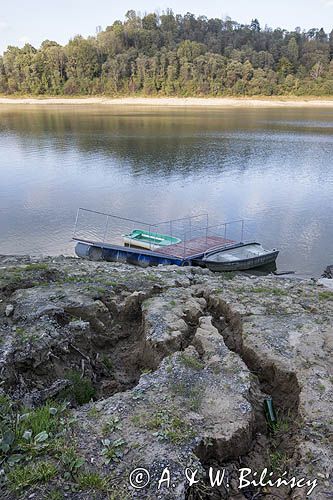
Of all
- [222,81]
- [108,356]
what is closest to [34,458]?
[108,356]

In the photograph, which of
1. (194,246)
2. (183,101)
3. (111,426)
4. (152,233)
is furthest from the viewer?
(183,101)

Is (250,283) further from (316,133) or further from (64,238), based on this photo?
(316,133)

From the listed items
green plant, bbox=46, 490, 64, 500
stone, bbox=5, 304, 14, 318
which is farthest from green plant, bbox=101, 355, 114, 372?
green plant, bbox=46, 490, 64, 500

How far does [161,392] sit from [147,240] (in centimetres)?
1999

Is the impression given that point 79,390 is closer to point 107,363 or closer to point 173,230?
point 107,363

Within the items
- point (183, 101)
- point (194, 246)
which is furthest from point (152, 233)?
point (183, 101)

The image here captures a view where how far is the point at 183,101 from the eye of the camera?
145625 millimetres

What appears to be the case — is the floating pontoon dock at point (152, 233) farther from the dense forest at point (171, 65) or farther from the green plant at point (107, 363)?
the dense forest at point (171, 65)

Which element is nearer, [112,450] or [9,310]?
[112,450]

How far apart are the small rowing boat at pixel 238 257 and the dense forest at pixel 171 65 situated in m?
130

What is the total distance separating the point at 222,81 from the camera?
147000 millimetres

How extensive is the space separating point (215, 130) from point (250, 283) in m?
65.9

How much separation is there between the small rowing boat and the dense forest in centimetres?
12991

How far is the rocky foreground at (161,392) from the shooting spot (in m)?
6.50
